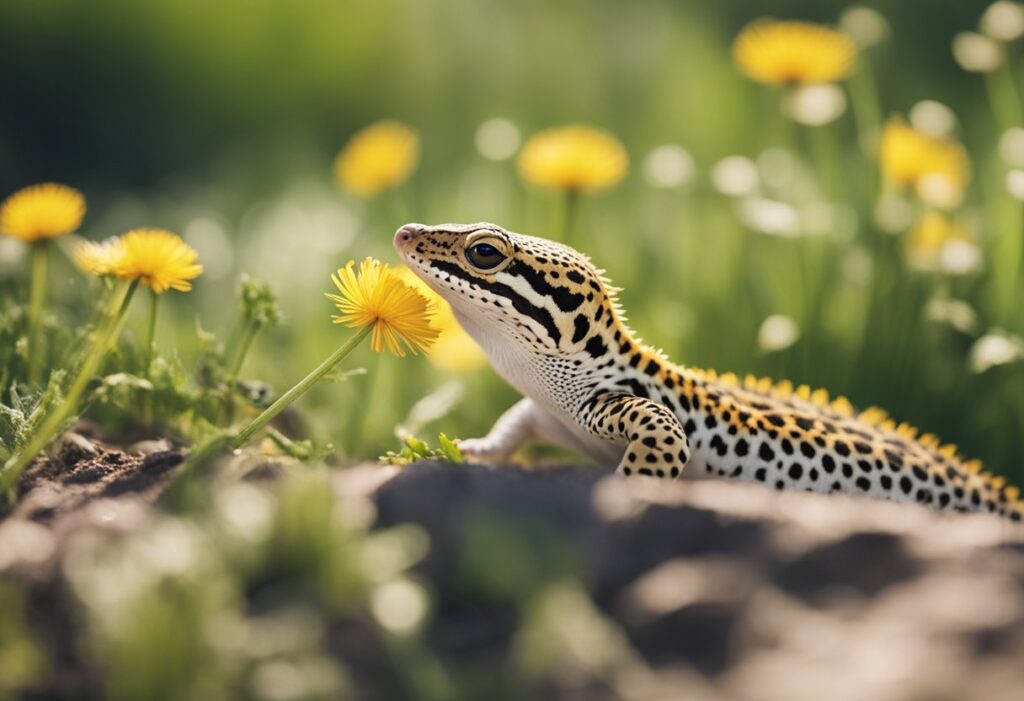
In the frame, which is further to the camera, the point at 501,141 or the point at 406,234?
the point at 501,141

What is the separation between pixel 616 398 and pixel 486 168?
322 centimetres

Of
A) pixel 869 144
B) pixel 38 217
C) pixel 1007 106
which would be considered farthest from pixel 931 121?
pixel 38 217

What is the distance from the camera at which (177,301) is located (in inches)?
282

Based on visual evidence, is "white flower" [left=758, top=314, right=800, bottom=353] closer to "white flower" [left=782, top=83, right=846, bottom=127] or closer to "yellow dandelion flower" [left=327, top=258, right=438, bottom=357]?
"white flower" [left=782, top=83, right=846, bottom=127]

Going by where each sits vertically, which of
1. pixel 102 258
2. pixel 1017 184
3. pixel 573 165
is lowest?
pixel 102 258

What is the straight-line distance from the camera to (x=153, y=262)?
3.32 m

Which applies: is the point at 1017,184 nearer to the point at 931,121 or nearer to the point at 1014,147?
the point at 931,121

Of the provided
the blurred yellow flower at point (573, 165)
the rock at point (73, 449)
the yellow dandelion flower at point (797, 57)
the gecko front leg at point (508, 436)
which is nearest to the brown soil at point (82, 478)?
the rock at point (73, 449)

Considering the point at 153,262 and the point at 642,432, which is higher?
the point at 642,432

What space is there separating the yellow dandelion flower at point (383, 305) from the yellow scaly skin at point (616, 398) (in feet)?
1.17

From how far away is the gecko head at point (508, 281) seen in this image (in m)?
3.57

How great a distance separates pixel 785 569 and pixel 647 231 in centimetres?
361

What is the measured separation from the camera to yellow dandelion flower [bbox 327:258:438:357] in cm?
314

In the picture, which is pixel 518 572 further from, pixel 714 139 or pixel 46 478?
pixel 714 139
